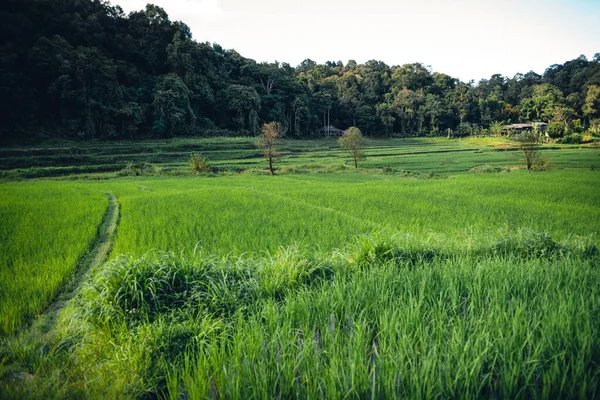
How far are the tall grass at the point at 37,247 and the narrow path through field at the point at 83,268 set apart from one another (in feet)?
0.29

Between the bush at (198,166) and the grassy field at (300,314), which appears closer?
the grassy field at (300,314)

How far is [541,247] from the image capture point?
4.29 metres

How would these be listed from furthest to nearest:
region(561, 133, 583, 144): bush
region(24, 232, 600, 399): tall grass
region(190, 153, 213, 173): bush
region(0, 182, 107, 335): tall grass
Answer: region(561, 133, 583, 144): bush
region(190, 153, 213, 173): bush
region(0, 182, 107, 335): tall grass
region(24, 232, 600, 399): tall grass

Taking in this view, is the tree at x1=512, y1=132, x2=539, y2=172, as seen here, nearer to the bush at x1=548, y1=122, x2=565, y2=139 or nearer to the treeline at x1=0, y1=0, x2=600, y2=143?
the bush at x1=548, y1=122, x2=565, y2=139

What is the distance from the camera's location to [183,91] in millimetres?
37062

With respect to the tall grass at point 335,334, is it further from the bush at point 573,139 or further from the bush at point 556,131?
the bush at point 556,131

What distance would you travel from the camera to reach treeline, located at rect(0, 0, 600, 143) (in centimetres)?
2938

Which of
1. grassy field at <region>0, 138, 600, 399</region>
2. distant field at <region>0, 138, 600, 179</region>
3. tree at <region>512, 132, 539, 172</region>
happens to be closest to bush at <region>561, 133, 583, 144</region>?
distant field at <region>0, 138, 600, 179</region>

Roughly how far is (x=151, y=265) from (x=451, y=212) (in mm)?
7418

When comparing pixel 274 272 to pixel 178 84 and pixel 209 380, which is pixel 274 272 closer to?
pixel 209 380

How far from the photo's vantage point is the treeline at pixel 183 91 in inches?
1156

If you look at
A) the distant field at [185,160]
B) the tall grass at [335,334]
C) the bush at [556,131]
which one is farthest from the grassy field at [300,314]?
the bush at [556,131]

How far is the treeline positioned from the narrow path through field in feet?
90.3

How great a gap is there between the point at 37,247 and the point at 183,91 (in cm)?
3641
